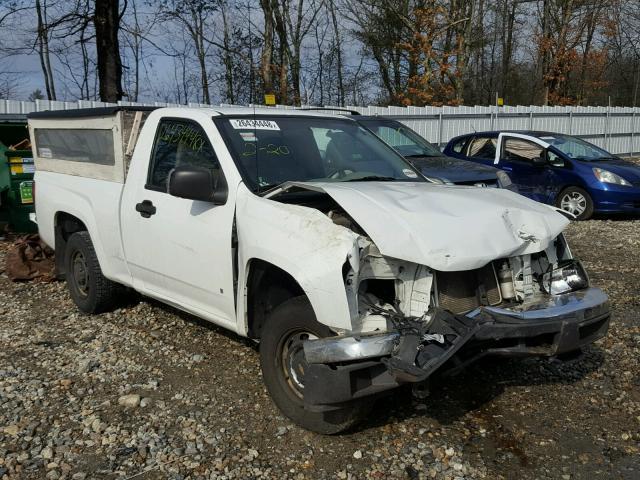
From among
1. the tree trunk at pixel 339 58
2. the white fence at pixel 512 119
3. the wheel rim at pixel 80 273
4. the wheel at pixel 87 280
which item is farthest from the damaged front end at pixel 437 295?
the tree trunk at pixel 339 58

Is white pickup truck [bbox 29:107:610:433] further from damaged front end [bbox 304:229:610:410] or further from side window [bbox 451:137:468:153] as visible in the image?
side window [bbox 451:137:468:153]

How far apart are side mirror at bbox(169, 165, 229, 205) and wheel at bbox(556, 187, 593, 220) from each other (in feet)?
28.2

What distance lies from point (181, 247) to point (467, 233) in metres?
2.04

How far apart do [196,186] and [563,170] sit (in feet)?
29.5

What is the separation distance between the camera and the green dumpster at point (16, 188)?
29.3 ft

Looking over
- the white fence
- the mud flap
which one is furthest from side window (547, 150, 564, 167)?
the mud flap

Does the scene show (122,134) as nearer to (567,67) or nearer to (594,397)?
(594,397)

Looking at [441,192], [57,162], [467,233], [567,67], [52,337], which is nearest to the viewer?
[467,233]

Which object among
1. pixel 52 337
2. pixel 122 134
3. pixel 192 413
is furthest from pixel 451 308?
pixel 52 337

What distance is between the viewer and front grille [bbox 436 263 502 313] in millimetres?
3352

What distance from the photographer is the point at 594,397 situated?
13.3 ft

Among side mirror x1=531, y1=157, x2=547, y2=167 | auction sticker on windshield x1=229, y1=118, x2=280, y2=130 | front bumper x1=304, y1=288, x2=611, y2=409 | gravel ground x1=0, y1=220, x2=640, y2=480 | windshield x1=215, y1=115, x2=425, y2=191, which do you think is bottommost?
gravel ground x1=0, y1=220, x2=640, y2=480

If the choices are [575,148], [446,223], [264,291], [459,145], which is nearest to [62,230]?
[264,291]

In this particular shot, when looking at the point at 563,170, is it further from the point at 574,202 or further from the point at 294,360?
the point at 294,360
